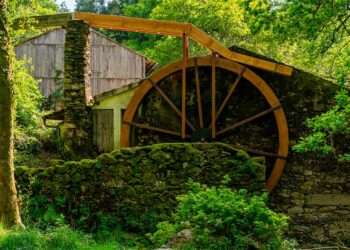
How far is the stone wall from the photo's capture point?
11.9 meters

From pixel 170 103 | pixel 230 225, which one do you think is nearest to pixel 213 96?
pixel 170 103

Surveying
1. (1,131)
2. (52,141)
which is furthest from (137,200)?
(52,141)

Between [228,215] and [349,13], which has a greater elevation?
[349,13]

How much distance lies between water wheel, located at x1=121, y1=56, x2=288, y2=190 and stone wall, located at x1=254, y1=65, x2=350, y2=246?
0.31 meters

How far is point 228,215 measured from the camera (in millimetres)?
7383

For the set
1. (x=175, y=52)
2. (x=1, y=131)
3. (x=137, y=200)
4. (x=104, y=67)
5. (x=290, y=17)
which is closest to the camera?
(x=1, y=131)

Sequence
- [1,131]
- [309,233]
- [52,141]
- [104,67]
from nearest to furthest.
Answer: [1,131] < [309,233] < [52,141] < [104,67]

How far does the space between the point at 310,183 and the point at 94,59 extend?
14.6 metres

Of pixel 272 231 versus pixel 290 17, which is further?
pixel 290 17

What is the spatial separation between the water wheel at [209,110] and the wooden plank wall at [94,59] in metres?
12.3

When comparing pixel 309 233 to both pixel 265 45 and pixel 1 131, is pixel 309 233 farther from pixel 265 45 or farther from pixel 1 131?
pixel 265 45

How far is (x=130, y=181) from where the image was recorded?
33.4ft

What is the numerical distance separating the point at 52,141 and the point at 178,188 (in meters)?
6.12

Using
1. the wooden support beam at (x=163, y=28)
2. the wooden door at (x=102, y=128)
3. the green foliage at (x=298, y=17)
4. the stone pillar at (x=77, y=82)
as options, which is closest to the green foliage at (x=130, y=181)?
the green foliage at (x=298, y=17)
